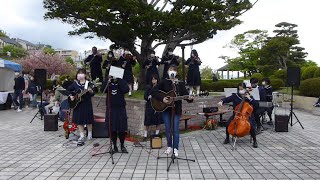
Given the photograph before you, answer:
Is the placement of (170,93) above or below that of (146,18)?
below

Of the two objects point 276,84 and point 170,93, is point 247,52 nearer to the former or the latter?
point 276,84

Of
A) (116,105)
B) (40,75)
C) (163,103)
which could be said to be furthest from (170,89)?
(40,75)

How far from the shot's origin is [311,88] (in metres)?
18.0

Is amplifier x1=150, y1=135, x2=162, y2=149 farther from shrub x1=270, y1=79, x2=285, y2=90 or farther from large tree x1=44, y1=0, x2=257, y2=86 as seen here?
shrub x1=270, y1=79, x2=285, y2=90

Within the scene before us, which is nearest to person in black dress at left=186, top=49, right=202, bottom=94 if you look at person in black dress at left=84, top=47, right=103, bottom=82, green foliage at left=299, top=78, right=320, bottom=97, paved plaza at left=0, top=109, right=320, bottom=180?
paved plaza at left=0, top=109, right=320, bottom=180

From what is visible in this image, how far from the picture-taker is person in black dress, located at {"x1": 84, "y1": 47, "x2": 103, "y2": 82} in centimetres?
1215

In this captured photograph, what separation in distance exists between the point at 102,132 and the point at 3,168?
331 centimetres

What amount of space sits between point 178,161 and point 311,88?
14.3 m

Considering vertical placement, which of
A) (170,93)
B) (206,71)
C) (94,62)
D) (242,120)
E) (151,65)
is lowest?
(242,120)

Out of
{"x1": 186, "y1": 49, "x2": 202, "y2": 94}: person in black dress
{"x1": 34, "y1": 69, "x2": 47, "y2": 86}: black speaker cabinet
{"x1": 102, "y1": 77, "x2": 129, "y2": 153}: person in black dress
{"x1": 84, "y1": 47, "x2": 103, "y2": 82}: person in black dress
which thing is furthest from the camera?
{"x1": 34, "y1": 69, "x2": 47, "y2": 86}: black speaker cabinet

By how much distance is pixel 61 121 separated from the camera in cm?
1234

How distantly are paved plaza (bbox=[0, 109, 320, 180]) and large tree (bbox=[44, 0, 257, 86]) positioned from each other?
4047 millimetres

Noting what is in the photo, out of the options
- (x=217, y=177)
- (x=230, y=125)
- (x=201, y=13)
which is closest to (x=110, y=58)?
(x=201, y=13)

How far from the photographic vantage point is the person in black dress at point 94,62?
12148 millimetres
